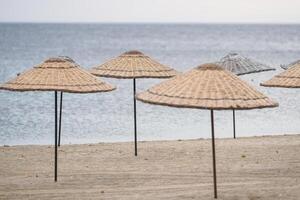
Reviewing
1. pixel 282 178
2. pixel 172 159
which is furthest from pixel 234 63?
pixel 282 178

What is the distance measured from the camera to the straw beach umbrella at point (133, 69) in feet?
36.9

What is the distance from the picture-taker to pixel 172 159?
1168 cm

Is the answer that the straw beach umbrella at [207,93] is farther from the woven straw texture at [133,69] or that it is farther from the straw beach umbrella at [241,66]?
the straw beach umbrella at [241,66]

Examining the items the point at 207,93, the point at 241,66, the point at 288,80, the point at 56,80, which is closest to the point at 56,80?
the point at 56,80

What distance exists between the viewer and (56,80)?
8984mm

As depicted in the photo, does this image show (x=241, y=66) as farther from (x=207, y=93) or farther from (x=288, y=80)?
(x=207, y=93)

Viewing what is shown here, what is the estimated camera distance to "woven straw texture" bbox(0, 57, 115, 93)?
8.80 metres

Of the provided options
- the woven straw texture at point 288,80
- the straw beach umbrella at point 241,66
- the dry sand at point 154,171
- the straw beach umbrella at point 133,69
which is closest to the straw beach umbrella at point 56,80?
the dry sand at point 154,171

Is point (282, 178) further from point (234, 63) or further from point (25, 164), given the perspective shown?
point (234, 63)

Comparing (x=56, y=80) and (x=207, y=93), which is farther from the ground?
(x=56, y=80)

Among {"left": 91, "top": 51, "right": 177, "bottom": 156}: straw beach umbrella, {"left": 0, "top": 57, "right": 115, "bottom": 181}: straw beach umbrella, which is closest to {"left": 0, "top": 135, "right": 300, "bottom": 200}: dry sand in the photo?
{"left": 0, "top": 57, "right": 115, "bottom": 181}: straw beach umbrella

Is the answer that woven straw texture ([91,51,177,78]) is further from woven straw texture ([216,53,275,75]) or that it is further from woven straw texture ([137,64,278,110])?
woven straw texture ([216,53,275,75])

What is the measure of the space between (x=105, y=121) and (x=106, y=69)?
962 cm

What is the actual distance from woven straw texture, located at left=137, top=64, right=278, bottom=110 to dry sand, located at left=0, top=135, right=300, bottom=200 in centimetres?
185
